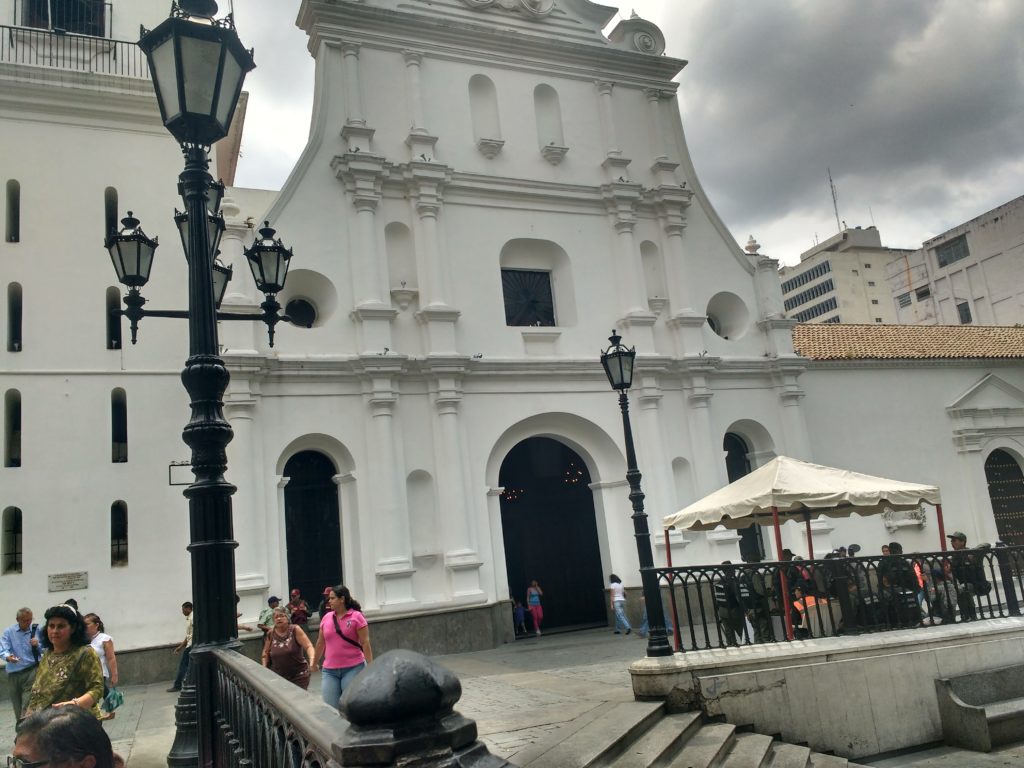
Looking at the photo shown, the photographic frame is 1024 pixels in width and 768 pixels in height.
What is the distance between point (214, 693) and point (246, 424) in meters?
11.4

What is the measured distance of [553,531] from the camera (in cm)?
1961

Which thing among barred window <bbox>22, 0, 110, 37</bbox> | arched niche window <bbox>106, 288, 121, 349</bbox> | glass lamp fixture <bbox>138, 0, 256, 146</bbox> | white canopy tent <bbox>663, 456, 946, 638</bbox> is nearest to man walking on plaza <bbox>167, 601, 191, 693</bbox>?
arched niche window <bbox>106, 288, 121, 349</bbox>

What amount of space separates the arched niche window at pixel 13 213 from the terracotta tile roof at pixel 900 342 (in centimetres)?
1859

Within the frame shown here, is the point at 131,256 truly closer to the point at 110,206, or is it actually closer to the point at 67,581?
the point at 67,581

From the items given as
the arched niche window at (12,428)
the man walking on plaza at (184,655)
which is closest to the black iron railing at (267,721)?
the man walking on plaza at (184,655)

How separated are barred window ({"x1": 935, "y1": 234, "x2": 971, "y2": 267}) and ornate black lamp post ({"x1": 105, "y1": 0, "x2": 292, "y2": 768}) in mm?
47666

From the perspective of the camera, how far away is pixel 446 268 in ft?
59.6

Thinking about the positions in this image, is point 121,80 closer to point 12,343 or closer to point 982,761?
point 12,343

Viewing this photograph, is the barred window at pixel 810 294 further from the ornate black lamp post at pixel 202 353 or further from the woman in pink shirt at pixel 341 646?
the ornate black lamp post at pixel 202 353

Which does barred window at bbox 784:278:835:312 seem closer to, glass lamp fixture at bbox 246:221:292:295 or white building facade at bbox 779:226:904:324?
white building facade at bbox 779:226:904:324

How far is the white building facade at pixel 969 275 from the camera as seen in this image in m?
41.2

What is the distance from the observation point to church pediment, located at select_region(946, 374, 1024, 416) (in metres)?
23.2

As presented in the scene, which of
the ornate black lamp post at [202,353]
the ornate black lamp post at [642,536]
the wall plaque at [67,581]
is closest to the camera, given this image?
the ornate black lamp post at [202,353]

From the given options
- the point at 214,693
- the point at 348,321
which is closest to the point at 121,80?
the point at 348,321
